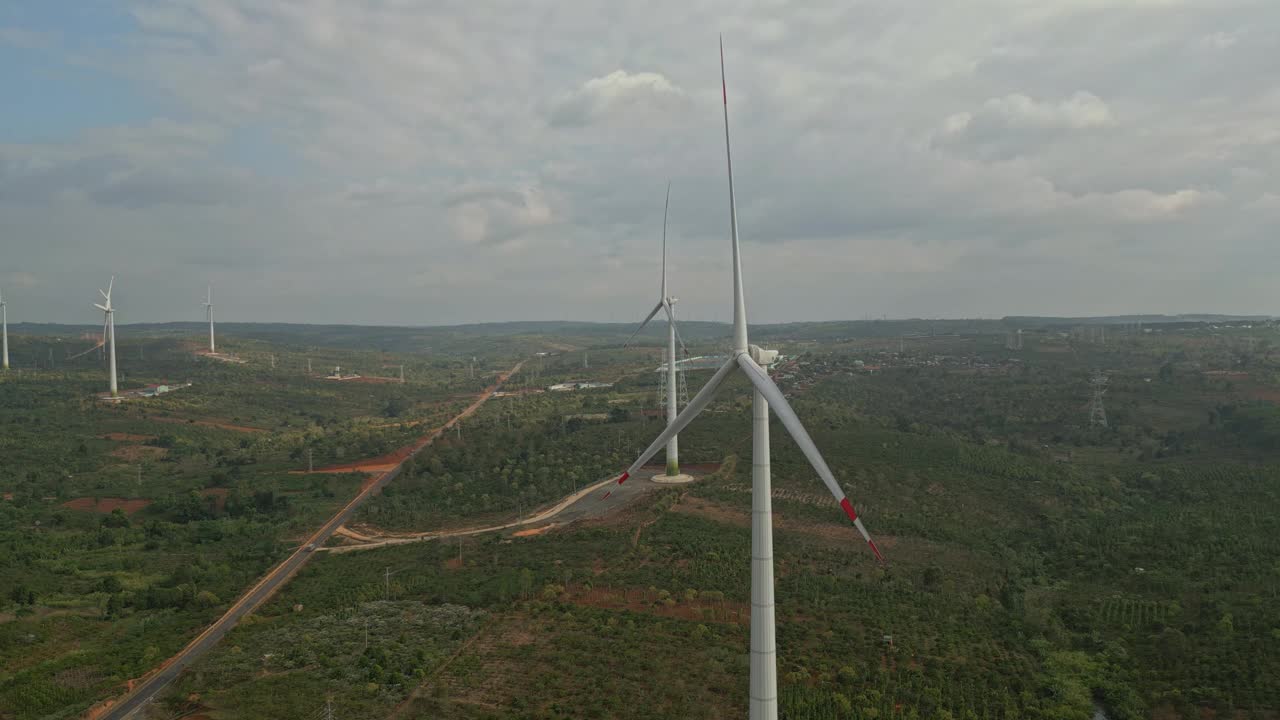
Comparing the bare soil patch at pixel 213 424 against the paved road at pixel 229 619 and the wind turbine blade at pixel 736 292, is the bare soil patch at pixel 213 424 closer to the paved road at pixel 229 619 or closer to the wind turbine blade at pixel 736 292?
the paved road at pixel 229 619

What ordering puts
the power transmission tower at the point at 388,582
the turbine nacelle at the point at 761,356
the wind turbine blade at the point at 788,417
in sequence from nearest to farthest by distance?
1. the wind turbine blade at the point at 788,417
2. the turbine nacelle at the point at 761,356
3. the power transmission tower at the point at 388,582

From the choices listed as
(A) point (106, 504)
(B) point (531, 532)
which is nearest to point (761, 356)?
(B) point (531, 532)

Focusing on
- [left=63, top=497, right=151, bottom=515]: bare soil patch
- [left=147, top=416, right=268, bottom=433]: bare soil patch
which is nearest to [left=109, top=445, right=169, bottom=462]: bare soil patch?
[left=147, top=416, right=268, bottom=433]: bare soil patch

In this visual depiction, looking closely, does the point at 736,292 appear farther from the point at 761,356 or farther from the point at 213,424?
the point at 213,424

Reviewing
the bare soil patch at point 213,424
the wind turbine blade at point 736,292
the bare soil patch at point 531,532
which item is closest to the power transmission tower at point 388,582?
the bare soil patch at point 531,532

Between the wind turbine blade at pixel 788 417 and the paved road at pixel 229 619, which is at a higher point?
the wind turbine blade at pixel 788 417

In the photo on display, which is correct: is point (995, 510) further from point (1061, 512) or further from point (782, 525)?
point (782, 525)

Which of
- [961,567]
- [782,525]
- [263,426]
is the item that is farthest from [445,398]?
[961,567]

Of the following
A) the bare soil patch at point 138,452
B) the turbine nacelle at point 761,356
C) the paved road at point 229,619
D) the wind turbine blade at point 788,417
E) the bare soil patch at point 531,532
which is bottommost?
the paved road at point 229,619
